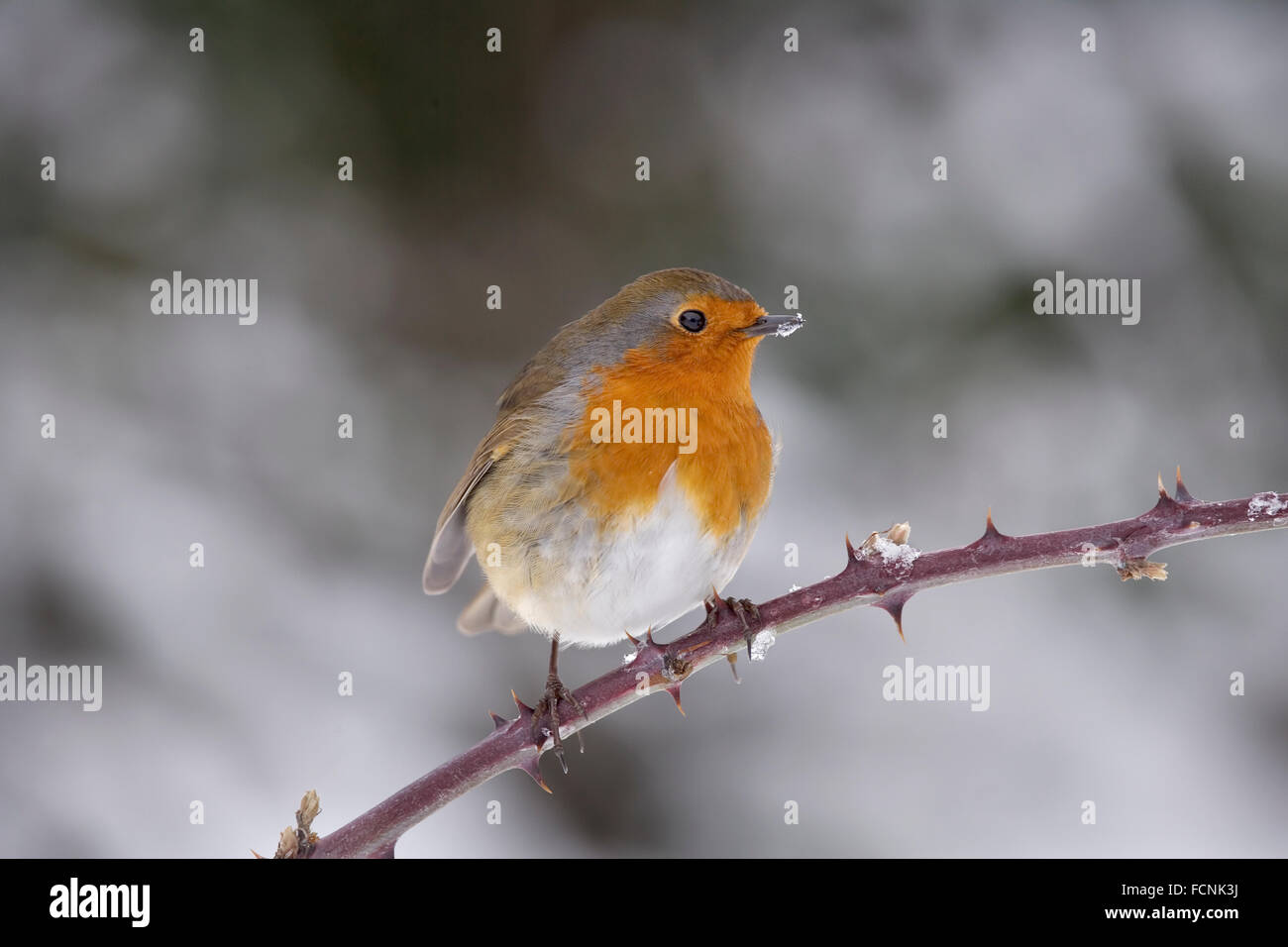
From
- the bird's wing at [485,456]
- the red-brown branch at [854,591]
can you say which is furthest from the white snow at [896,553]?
the bird's wing at [485,456]

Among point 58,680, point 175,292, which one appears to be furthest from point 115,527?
point 175,292

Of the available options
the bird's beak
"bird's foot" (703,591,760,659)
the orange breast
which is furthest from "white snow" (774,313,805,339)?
"bird's foot" (703,591,760,659)

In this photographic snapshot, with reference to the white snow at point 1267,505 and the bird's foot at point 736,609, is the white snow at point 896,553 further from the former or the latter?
the white snow at point 1267,505

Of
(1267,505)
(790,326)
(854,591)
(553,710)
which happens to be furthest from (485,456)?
(1267,505)

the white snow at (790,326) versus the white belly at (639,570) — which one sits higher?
the white snow at (790,326)

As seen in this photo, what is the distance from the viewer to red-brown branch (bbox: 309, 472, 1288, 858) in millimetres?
2189

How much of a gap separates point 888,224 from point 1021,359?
3.05 feet

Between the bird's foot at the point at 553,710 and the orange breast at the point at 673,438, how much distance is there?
51cm

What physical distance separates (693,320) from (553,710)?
1.25 metres

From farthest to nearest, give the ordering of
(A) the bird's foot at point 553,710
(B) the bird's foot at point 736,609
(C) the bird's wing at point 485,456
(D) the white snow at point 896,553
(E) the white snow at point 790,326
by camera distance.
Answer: (C) the bird's wing at point 485,456 < (E) the white snow at point 790,326 < (A) the bird's foot at point 553,710 < (B) the bird's foot at point 736,609 < (D) the white snow at point 896,553

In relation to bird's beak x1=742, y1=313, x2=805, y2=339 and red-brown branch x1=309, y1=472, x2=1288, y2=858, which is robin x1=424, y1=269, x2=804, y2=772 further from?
red-brown branch x1=309, y1=472, x2=1288, y2=858

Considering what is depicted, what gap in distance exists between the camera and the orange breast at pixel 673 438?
3.21 m

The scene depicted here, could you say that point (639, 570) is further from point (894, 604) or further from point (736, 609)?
point (894, 604)

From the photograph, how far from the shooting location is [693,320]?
3.38 metres
